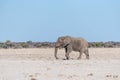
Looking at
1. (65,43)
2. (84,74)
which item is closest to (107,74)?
(84,74)

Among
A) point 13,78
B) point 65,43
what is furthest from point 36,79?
point 65,43

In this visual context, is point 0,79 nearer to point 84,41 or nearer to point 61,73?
point 61,73

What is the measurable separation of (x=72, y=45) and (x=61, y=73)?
14184 mm

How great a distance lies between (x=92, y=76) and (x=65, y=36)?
15.6m

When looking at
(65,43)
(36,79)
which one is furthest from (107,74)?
(65,43)

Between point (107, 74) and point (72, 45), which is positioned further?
point (72, 45)

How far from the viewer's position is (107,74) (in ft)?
62.7

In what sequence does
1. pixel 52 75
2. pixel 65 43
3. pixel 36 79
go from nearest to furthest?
pixel 36 79 < pixel 52 75 < pixel 65 43

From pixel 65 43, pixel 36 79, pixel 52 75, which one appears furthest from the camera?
pixel 65 43

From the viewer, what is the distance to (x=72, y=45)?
33.7 meters

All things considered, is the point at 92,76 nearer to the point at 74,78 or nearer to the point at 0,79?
the point at 74,78

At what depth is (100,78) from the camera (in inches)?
697

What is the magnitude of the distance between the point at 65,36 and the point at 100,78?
16.1m

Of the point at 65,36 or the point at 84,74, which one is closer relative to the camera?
the point at 84,74
